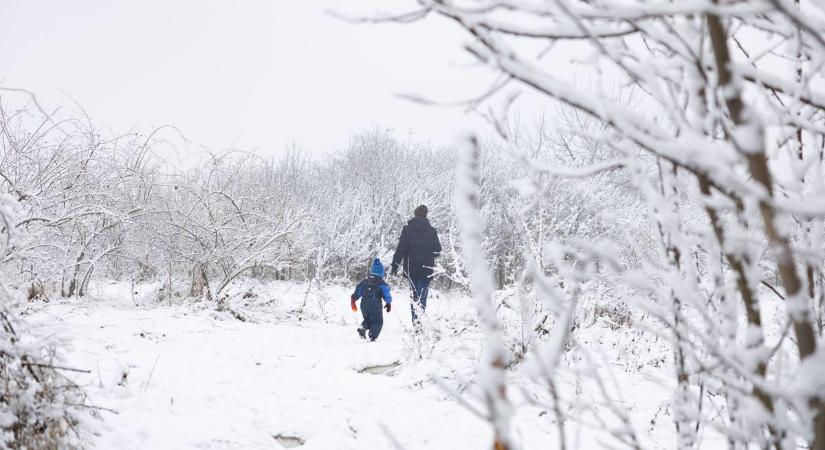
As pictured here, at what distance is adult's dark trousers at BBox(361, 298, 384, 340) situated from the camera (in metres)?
6.45

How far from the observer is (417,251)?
23.2 ft

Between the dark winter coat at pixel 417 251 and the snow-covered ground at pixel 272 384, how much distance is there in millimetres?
972

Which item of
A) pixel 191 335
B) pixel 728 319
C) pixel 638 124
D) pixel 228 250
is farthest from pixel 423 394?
pixel 228 250

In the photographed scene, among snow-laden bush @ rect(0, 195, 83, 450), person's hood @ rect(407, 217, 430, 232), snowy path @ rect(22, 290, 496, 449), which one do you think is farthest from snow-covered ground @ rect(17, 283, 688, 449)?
person's hood @ rect(407, 217, 430, 232)

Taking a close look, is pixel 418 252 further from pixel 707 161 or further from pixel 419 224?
pixel 707 161

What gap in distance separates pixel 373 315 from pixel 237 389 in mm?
→ 2714

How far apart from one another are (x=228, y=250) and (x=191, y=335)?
2396mm

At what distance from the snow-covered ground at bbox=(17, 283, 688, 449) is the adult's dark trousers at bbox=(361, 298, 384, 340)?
0.83 ft

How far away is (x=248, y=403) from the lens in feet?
11.8

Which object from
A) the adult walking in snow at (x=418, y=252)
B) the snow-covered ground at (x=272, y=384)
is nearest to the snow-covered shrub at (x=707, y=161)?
the snow-covered ground at (x=272, y=384)

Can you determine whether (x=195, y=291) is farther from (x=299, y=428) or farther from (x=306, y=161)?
(x=306, y=161)

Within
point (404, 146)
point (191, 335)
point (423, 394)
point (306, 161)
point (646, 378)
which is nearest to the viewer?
point (423, 394)

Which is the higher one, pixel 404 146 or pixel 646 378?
pixel 404 146

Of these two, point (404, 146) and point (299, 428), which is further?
point (404, 146)
